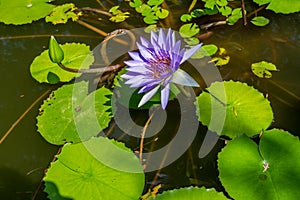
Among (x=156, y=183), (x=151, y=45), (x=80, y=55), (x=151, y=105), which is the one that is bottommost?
(x=156, y=183)

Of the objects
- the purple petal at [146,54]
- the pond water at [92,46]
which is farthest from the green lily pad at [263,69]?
the purple petal at [146,54]

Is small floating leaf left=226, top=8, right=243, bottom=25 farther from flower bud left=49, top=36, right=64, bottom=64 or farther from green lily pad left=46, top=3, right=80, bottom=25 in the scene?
flower bud left=49, top=36, right=64, bottom=64

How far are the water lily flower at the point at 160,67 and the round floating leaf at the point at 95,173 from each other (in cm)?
32

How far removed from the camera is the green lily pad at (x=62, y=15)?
132 inches

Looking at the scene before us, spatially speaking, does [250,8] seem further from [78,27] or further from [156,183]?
[156,183]

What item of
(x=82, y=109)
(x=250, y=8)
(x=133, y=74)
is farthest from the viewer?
(x=250, y=8)

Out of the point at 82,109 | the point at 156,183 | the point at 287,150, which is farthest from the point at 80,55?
the point at 287,150

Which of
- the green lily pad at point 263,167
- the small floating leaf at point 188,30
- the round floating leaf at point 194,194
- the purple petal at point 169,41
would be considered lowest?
the green lily pad at point 263,167

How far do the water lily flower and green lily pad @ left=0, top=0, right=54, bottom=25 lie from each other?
4.45ft

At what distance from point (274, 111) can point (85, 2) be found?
6.30 ft

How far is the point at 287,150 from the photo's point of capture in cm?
215

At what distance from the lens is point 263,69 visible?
2.79m

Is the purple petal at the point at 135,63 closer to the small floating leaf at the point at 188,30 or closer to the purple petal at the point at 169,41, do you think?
the purple petal at the point at 169,41

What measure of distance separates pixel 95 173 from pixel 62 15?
1.66m
